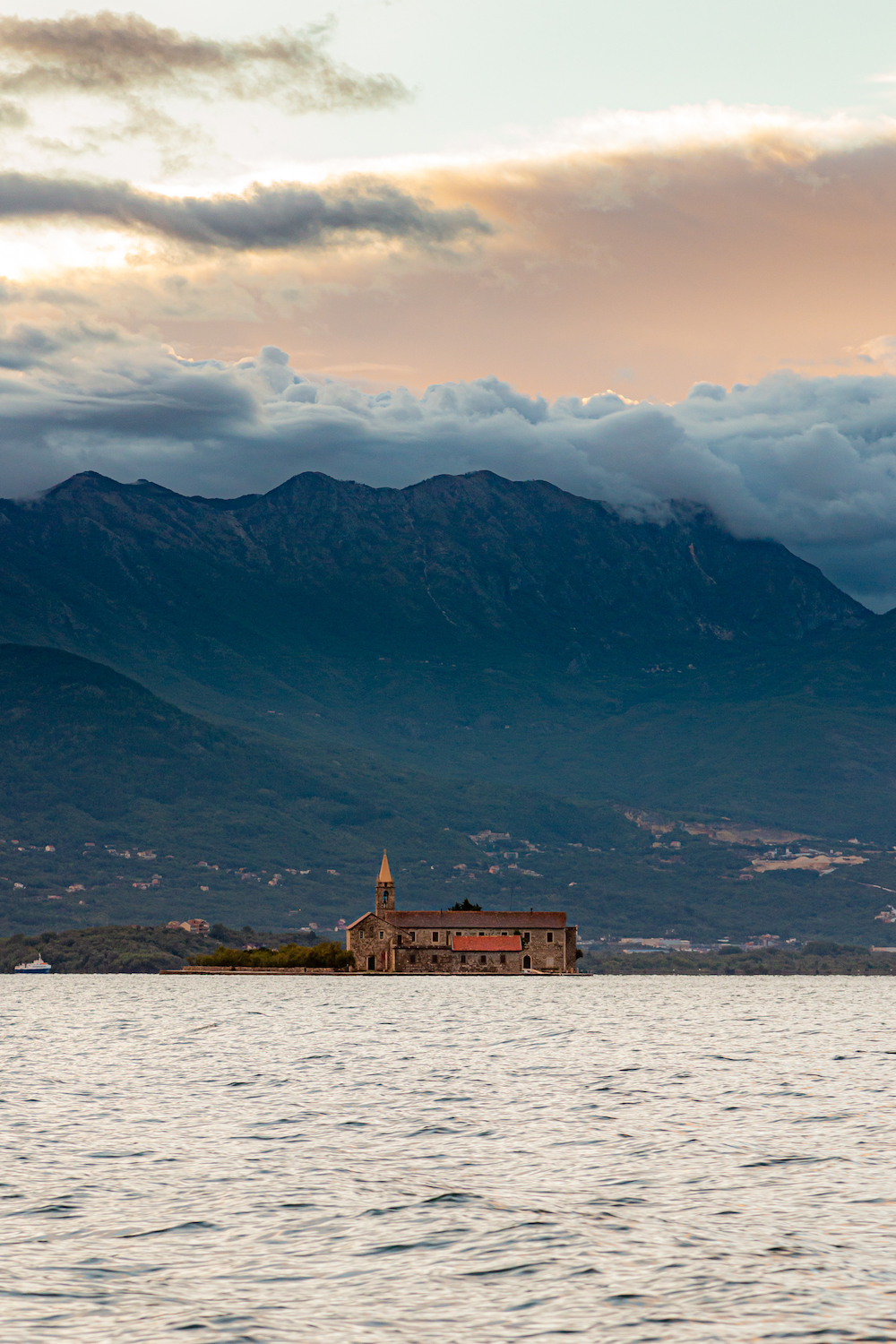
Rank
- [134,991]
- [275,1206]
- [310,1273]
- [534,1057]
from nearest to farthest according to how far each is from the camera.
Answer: [310,1273], [275,1206], [534,1057], [134,991]

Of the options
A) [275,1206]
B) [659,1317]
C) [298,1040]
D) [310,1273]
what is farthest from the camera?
[298,1040]

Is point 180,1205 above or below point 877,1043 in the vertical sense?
above

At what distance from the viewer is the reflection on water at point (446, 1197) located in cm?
2223

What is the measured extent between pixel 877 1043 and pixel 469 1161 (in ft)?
182

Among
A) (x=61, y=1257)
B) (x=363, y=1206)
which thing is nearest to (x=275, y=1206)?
(x=363, y=1206)

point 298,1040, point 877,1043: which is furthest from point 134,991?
point 877,1043

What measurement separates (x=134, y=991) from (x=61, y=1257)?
154098mm

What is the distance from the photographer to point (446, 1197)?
31.8 metres

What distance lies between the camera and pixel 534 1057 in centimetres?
7138

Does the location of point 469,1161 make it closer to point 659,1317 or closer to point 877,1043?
point 659,1317

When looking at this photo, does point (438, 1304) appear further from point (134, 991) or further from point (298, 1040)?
point (134, 991)

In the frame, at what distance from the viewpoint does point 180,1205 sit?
30.9 metres

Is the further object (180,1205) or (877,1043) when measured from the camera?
(877,1043)

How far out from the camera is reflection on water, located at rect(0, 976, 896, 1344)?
72.9 ft
